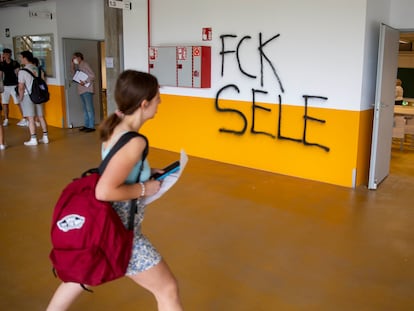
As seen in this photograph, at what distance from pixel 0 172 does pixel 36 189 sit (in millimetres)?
1029

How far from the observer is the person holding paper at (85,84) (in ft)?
27.5

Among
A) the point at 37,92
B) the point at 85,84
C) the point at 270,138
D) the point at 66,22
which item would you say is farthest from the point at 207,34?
the point at 66,22

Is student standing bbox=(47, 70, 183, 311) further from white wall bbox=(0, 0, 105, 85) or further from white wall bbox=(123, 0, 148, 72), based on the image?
white wall bbox=(0, 0, 105, 85)

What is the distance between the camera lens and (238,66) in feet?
19.2

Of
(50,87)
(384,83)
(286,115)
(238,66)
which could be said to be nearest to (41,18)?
(50,87)

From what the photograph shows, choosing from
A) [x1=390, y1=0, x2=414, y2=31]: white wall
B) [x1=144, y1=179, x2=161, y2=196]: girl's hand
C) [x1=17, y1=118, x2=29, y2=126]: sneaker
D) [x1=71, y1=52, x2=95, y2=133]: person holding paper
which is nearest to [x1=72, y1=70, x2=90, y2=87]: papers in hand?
[x1=71, y1=52, x2=95, y2=133]: person holding paper

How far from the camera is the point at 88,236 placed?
1591mm

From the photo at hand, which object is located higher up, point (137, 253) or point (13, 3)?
point (13, 3)

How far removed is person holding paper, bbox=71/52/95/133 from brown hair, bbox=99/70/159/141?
7.02m

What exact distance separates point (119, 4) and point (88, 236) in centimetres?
574

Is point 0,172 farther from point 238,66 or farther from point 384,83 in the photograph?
point 384,83

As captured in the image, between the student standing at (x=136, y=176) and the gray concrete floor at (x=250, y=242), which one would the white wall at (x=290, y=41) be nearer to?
the gray concrete floor at (x=250, y=242)

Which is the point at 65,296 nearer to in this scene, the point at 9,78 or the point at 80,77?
the point at 80,77

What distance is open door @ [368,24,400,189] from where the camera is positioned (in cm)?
475
